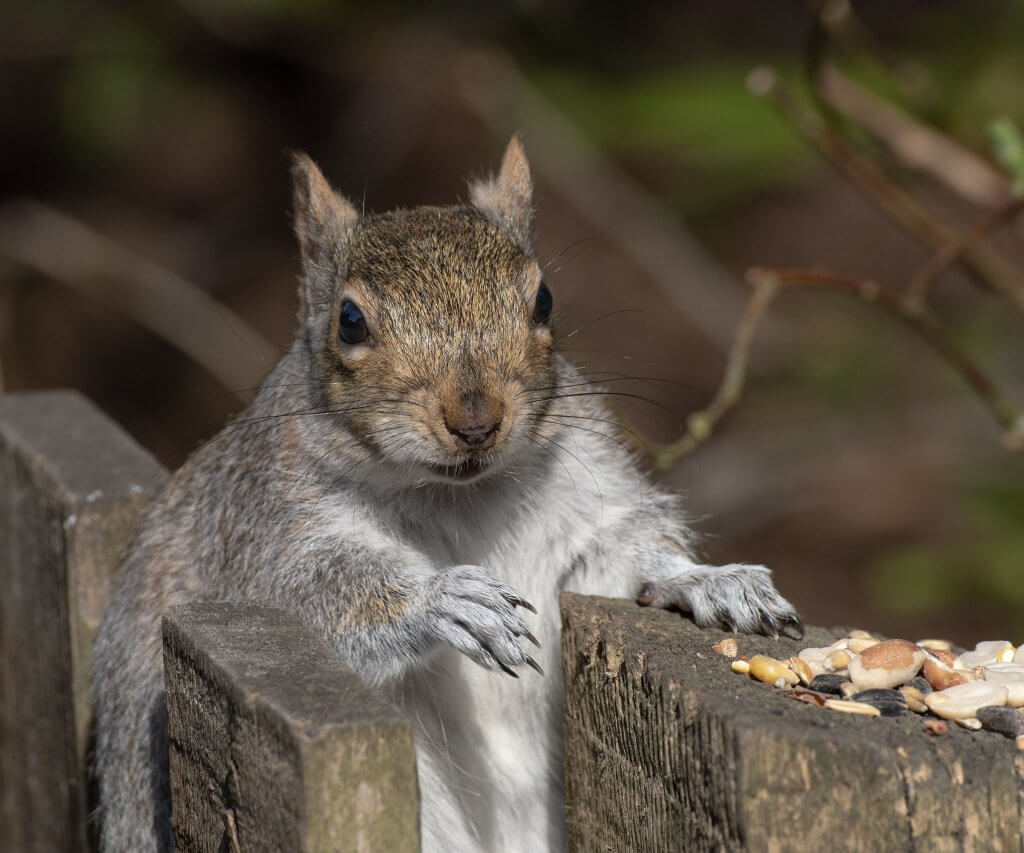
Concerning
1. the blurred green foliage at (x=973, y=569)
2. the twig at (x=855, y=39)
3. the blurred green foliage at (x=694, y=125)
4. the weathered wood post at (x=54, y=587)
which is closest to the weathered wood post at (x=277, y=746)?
the weathered wood post at (x=54, y=587)

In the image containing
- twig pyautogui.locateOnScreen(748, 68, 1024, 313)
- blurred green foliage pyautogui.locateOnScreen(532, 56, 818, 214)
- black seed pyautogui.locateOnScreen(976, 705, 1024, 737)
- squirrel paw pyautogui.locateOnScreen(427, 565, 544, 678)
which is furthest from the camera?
blurred green foliage pyautogui.locateOnScreen(532, 56, 818, 214)

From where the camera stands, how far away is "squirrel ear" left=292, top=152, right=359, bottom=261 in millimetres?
2162

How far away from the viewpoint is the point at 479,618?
5.29ft

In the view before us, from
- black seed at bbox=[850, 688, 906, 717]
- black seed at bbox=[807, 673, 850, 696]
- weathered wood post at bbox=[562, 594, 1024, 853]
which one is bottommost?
weathered wood post at bbox=[562, 594, 1024, 853]

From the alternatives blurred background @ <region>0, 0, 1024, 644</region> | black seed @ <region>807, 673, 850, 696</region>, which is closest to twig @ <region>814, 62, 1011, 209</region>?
blurred background @ <region>0, 0, 1024, 644</region>

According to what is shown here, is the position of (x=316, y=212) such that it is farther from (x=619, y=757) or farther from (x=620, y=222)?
(x=620, y=222)

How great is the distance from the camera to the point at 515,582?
1953 mm

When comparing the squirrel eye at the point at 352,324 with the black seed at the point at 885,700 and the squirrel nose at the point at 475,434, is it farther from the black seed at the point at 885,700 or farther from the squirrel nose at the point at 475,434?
the black seed at the point at 885,700

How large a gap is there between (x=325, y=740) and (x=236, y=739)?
159 mm

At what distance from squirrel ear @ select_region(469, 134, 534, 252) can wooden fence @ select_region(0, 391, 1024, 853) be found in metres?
0.76

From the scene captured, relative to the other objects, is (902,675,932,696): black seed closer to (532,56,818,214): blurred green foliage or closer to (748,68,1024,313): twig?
(748,68,1024,313): twig

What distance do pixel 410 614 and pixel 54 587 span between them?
32.3 inches

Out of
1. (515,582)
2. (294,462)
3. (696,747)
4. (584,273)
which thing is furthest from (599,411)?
(584,273)

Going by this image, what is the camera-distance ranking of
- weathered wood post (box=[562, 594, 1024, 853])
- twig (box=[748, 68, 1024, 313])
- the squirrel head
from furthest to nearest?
twig (box=[748, 68, 1024, 313]) → the squirrel head → weathered wood post (box=[562, 594, 1024, 853])
